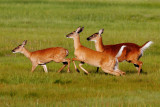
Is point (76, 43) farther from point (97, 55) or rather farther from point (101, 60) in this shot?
point (101, 60)

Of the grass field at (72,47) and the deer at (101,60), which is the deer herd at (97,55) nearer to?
the deer at (101,60)

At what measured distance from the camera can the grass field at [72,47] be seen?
10.0 meters

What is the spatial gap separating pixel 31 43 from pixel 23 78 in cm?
917

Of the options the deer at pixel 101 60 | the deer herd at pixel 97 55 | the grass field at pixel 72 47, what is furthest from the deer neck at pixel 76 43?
the grass field at pixel 72 47

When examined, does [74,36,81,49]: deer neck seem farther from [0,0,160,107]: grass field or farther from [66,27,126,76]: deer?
[0,0,160,107]: grass field

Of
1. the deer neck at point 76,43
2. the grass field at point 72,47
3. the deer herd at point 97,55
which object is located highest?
the deer neck at point 76,43

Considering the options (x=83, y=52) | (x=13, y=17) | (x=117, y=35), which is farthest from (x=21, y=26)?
(x=83, y=52)

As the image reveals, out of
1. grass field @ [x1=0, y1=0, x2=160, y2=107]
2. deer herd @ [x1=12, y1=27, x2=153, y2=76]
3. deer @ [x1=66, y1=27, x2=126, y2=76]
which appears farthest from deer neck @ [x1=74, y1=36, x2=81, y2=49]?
grass field @ [x1=0, y1=0, x2=160, y2=107]

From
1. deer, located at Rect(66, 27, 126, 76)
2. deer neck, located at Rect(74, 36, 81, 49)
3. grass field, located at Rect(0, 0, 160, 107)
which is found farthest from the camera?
deer neck, located at Rect(74, 36, 81, 49)

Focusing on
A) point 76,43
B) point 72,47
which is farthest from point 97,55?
point 72,47

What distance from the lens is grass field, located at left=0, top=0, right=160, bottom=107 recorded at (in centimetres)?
1001

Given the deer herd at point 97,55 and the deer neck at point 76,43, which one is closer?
the deer herd at point 97,55

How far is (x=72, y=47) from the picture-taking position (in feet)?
68.1

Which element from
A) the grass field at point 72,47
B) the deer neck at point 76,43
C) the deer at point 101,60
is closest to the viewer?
the grass field at point 72,47
